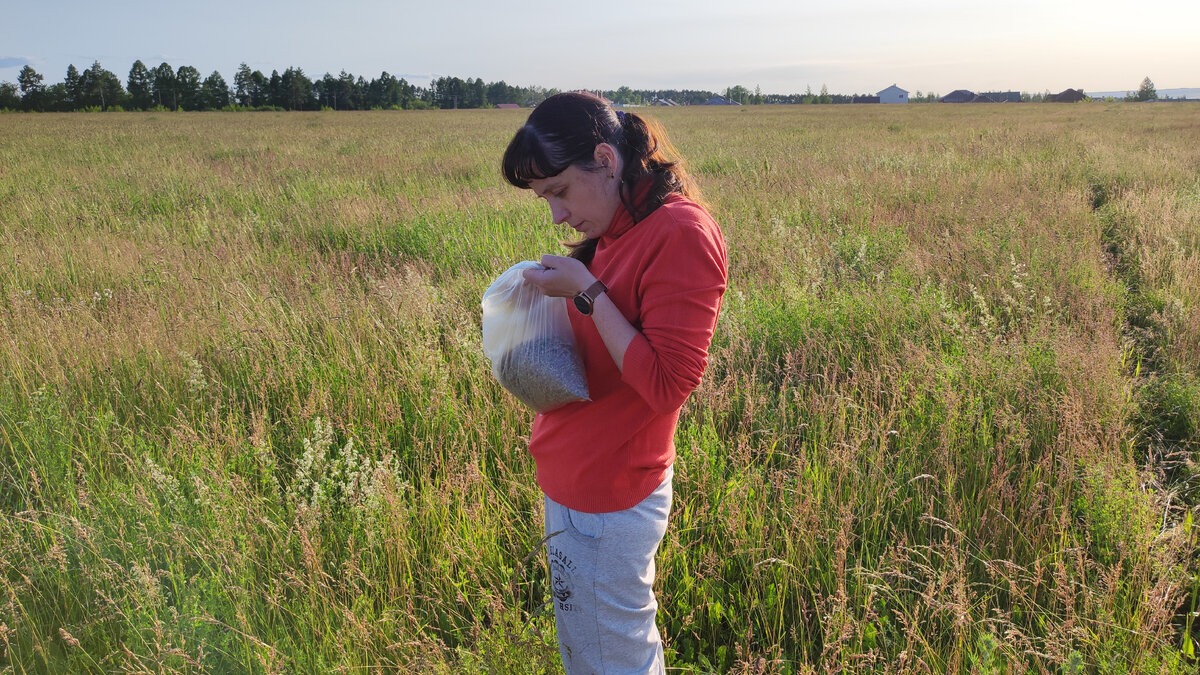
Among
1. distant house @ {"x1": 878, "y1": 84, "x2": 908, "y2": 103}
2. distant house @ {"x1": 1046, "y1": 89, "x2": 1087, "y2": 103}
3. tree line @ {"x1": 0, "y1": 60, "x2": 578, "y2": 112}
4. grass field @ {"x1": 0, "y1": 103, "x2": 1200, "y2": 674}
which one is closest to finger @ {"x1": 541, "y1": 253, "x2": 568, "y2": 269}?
grass field @ {"x1": 0, "y1": 103, "x2": 1200, "y2": 674}

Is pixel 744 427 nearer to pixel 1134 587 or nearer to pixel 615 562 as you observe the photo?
pixel 1134 587

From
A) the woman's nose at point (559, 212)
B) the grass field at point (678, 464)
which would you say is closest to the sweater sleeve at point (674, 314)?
the woman's nose at point (559, 212)

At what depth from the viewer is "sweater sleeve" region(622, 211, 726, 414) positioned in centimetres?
119

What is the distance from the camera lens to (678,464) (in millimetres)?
2617

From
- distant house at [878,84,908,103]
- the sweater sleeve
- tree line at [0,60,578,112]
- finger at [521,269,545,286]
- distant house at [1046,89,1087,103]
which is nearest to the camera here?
the sweater sleeve

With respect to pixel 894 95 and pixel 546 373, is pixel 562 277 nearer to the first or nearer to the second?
pixel 546 373

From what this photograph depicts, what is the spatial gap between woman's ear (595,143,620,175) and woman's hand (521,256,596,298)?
0.21 m

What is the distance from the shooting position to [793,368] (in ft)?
10.8

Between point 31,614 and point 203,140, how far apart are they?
21.7 m

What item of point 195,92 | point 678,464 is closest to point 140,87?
point 195,92

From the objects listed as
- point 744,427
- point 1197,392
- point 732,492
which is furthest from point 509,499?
point 1197,392

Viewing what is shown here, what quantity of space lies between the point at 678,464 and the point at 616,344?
1508mm

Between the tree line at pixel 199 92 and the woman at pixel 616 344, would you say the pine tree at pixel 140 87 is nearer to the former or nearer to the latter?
the tree line at pixel 199 92

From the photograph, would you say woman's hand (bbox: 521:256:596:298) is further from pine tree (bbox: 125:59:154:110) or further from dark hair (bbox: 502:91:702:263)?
pine tree (bbox: 125:59:154:110)
